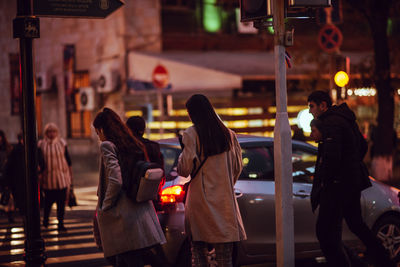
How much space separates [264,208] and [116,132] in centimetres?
227

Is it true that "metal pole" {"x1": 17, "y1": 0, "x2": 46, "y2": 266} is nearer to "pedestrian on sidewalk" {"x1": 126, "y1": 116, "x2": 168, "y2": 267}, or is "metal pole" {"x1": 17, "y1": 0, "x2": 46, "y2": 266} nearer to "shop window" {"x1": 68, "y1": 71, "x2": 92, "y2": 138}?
"pedestrian on sidewalk" {"x1": 126, "y1": 116, "x2": 168, "y2": 267}

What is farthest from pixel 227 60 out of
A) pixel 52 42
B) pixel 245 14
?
pixel 245 14

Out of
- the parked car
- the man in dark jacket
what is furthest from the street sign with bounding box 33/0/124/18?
the man in dark jacket

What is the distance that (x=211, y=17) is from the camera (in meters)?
25.6

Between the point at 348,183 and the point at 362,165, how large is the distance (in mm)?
327

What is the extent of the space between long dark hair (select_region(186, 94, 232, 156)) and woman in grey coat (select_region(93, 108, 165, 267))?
0.54m

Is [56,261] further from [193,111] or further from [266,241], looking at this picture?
[193,111]

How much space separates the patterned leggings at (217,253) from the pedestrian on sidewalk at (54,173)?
649 cm

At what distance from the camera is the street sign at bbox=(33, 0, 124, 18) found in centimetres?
736

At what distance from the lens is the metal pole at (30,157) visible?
7070 mm

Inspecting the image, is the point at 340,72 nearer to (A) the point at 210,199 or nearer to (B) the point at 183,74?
(A) the point at 210,199

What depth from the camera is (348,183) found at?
22.9ft

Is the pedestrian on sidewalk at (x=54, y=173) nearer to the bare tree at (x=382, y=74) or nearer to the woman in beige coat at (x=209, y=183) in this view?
the woman in beige coat at (x=209, y=183)

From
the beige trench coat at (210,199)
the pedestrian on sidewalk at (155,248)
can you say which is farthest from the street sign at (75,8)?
the beige trench coat at (210,199)
